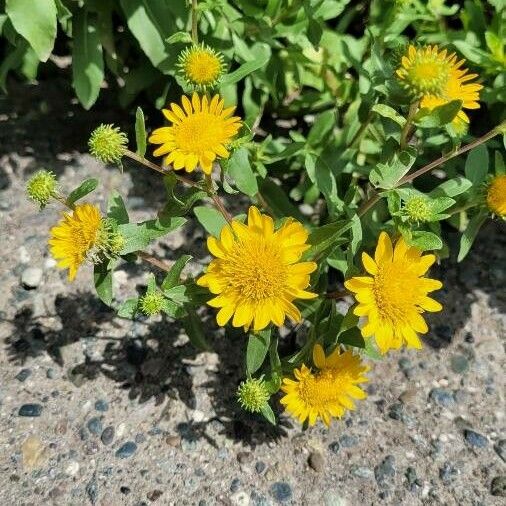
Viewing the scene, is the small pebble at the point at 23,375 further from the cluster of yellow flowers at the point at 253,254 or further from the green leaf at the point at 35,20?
the green leaf at the point at 35,20

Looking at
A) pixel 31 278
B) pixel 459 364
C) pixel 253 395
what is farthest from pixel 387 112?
pixel 31 278

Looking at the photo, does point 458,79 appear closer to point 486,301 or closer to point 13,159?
point 486,301

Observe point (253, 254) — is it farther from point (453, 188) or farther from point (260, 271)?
point (453, 188)

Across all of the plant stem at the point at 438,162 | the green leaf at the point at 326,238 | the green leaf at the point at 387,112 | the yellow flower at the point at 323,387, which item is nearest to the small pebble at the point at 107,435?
the yellow flower at the point at 323,387

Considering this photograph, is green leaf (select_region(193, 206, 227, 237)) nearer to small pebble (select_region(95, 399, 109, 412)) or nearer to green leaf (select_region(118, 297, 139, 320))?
green leaf (select_region(118, 297, 139, 320))

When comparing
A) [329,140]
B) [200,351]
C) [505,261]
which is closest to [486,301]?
[505,261]
